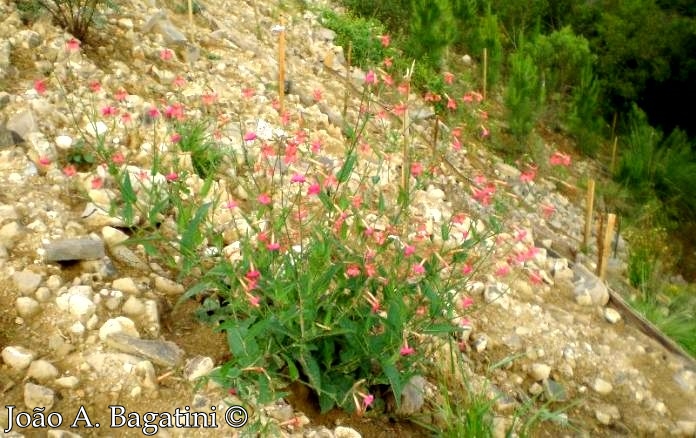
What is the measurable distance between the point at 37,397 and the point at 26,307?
0.35 m

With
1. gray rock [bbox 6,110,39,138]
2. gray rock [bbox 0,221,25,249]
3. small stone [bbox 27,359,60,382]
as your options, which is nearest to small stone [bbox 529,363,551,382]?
small stone [bbox 27,359,60,382]

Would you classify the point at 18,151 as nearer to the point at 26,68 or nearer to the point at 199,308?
the point at 26,68

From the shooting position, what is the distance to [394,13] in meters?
6.44

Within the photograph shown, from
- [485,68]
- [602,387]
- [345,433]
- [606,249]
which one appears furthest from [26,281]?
[485,68]

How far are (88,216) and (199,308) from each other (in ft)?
1.88

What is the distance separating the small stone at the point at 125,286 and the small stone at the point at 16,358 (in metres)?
0.39

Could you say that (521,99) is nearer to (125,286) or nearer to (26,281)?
(125,286)

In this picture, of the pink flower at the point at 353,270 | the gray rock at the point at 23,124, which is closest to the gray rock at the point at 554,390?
the pink flower at the point at 353,270

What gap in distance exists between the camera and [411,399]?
2420 millimetres

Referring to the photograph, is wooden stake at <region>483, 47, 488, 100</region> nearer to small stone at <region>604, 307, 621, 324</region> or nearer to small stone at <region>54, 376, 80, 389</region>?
small stone at <region>604, 307, 621, 324</region>

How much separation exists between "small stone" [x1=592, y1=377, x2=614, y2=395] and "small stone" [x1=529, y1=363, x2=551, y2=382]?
9.0 inches

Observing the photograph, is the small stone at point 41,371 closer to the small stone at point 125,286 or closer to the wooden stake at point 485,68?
the small stone at point 125,286

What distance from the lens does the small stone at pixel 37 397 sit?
1959mm

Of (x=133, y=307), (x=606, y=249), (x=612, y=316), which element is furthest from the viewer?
(x=606, y=249)
